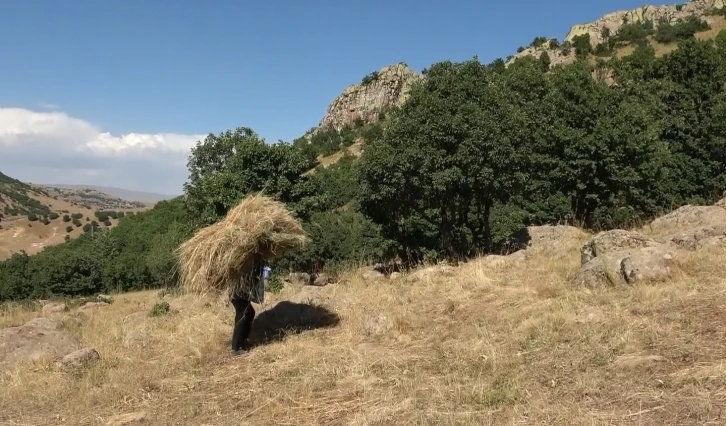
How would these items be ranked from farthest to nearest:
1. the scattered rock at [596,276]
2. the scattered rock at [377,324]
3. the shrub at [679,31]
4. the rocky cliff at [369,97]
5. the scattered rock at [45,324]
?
the rocky cliff at [369,97] → the shrub at [679,31] → the scattered rock at [45,324] → the scattered rock at [596,276] → the scattered rock at [377,324]

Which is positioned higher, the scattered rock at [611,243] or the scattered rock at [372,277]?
the scattered rock at [611,243]

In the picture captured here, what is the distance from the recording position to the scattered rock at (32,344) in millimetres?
7477

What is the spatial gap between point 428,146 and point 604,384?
11096mm

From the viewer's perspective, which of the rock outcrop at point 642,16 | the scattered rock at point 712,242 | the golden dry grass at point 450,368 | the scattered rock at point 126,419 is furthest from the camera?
the rock outcrop at point 642,16

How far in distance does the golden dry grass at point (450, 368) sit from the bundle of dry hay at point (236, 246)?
1.03 metres

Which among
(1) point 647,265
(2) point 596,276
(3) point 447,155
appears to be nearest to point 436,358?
(2) point 596,276

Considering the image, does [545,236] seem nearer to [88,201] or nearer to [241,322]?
[241,322]

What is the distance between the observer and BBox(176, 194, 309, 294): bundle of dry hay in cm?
694

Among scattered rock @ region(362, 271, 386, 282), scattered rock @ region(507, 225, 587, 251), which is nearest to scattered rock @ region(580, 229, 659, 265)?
scattered rock @ region(507, 225, 587, 251)

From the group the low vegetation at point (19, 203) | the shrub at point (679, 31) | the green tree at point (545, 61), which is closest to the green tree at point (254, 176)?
the green tree at point (545, 61)

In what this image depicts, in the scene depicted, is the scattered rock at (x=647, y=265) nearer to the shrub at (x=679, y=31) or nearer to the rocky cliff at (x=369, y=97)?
the shrub at (x=679, y=31)

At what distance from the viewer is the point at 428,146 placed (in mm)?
15109

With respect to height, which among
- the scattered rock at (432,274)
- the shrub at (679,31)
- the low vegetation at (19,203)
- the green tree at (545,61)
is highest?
the shrub at (679,31)

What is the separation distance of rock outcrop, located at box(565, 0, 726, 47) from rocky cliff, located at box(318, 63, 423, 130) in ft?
85.9
